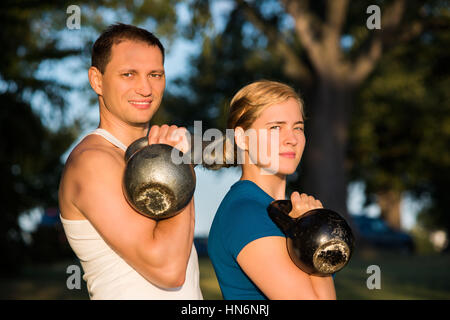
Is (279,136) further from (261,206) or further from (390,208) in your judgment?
(390,208)

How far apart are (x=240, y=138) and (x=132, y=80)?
2.61 feet

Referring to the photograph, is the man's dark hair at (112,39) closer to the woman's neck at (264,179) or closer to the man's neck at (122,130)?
the man's neck at (122,130)

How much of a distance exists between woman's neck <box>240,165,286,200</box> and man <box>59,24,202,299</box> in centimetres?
63

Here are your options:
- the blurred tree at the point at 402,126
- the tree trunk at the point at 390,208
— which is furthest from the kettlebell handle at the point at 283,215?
the tree trunk at the point at 390,208

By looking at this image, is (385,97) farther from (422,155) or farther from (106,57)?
(106,57)

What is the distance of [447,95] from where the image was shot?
83.3 feet

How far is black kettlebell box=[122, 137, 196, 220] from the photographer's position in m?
2.40

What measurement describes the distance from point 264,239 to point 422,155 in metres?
25.4

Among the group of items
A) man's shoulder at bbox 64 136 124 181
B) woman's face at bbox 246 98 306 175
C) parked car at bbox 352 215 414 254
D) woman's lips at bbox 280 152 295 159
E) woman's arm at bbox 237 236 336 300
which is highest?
parked car at bbox 352 215 414 254

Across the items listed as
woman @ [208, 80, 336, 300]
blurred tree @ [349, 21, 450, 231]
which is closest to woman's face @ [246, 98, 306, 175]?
woman @ [208, 80, 336, 300]

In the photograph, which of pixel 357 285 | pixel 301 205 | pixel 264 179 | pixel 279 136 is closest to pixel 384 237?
pixel 357 285

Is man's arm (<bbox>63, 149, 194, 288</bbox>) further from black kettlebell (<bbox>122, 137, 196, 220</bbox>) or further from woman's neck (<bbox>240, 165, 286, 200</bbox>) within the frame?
woman's neck (<bbox>240, 165, 286, 200</bbox>)

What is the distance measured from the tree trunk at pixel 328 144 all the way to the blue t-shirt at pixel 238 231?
13.0m
